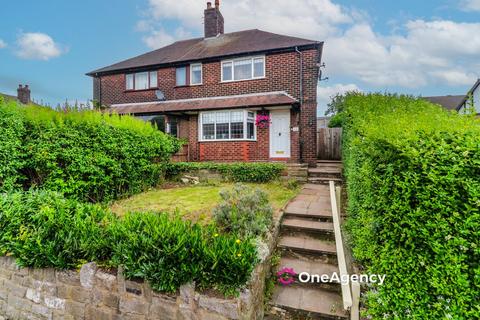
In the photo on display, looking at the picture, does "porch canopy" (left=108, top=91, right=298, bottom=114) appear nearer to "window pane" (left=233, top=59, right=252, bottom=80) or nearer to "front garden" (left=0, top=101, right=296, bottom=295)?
"window pane" (left=233, top=59, right=252, bottom=80)

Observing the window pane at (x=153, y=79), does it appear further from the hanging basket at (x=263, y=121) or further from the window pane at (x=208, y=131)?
the hanging basket at (x=263, y=121)

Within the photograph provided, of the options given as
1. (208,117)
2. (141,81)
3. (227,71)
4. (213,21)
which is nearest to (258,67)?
(227,71)

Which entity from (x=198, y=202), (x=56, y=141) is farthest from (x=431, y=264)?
(x=56, y=141)

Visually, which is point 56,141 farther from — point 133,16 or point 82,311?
point 133,16

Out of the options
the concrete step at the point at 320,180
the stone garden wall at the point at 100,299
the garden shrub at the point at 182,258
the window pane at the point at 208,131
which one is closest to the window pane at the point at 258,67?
the window pane at the point at 208,131

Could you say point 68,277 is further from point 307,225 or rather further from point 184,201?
point 307,225

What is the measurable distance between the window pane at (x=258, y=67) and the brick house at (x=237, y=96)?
48mm

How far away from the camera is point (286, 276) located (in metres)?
3.78

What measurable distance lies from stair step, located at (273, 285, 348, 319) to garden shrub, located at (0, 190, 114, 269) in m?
2.49

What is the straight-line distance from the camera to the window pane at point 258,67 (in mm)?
12320

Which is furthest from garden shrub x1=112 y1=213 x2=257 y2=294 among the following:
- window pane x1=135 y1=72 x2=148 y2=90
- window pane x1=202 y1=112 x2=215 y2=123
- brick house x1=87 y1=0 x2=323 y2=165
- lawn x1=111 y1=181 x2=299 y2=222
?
window pane x1=135 y1=72 x2=148 y2=90

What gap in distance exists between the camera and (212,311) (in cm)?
261

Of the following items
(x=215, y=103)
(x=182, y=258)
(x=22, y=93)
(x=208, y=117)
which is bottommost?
(x=182, y=258)

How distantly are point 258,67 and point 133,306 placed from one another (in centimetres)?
1173
